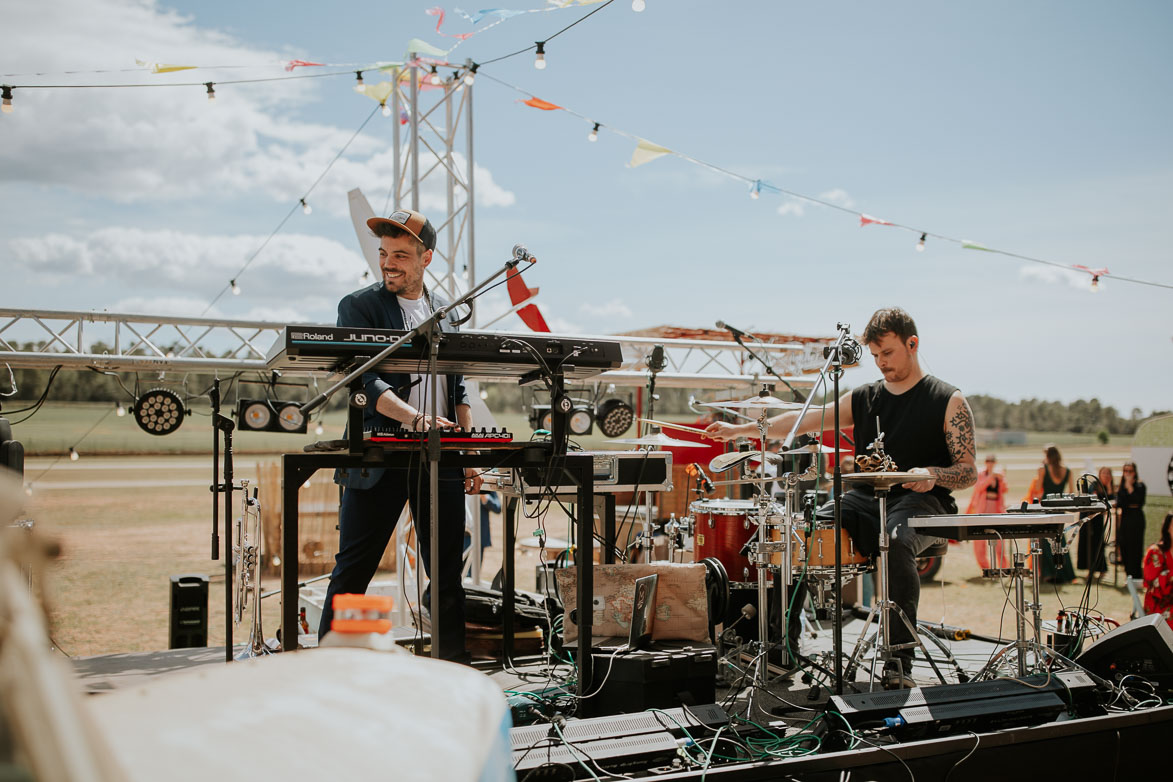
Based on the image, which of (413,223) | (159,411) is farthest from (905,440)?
(159,411)

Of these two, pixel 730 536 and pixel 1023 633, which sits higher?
pixel 730 536

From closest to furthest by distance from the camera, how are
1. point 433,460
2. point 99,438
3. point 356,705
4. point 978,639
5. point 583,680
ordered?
point 356,705 < point 433,460 < point 583,680 < point 978,639 < point 99,438

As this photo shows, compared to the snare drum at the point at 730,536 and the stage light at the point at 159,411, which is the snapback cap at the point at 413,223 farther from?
the stage light at the point at 159,411

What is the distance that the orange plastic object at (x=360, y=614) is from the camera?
128 cm

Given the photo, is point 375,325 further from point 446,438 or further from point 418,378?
point 446,438

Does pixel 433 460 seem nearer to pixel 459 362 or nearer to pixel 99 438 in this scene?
pixel 459 362

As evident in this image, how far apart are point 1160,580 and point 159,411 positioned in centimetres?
950

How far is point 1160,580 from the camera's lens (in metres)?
6.36

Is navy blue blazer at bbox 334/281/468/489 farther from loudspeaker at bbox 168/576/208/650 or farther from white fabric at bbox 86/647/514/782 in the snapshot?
loudspeaker at bbox 168/576/208/650

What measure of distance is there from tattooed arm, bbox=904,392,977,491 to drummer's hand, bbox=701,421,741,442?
96 cm

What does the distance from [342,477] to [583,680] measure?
1.27 meters

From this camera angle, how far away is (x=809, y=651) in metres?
5.11

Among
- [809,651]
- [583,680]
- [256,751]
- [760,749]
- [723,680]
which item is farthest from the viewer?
[809,651]

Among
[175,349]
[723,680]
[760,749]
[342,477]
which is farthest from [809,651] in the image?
[175,349]
